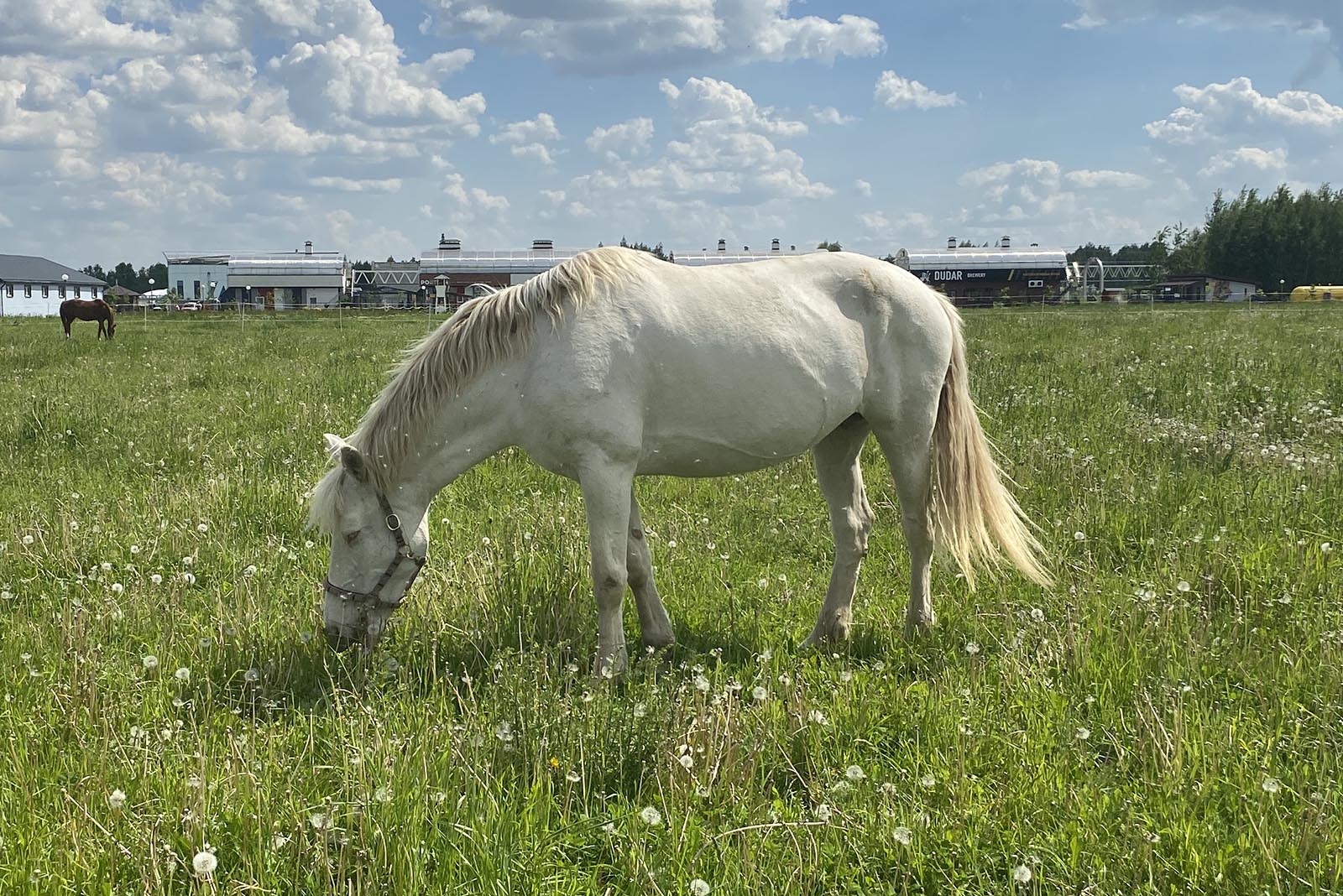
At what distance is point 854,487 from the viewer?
5.23 metres

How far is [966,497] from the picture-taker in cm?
506

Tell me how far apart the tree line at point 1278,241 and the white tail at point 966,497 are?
93.6 m

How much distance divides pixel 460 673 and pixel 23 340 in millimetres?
25084

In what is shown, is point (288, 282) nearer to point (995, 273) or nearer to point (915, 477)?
point (995, 273)

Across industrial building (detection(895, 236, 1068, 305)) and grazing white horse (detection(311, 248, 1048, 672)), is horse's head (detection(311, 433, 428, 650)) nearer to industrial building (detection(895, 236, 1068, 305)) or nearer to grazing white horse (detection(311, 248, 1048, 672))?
grazing white horse (detection(311, 248, 1048, 672))

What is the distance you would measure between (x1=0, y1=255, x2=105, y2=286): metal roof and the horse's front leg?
9814 centimetres

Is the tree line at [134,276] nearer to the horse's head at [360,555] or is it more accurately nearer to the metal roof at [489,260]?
the metal roof at [489,260]

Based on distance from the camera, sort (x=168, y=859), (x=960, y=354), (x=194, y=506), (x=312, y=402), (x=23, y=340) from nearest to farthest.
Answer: (x=168, y=859)
(x=960, y=354)
(x=194, y=506)
(x=312, y=402)
(x=23, y=340)

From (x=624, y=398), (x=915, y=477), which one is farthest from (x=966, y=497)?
(x=624, y=398)

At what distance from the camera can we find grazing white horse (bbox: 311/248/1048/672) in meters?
4.17

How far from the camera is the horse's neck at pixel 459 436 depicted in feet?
14.1

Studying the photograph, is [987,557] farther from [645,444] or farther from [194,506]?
[194,506]

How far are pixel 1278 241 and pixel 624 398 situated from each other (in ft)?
315

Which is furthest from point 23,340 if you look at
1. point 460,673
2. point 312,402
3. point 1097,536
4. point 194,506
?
point 1097,536
